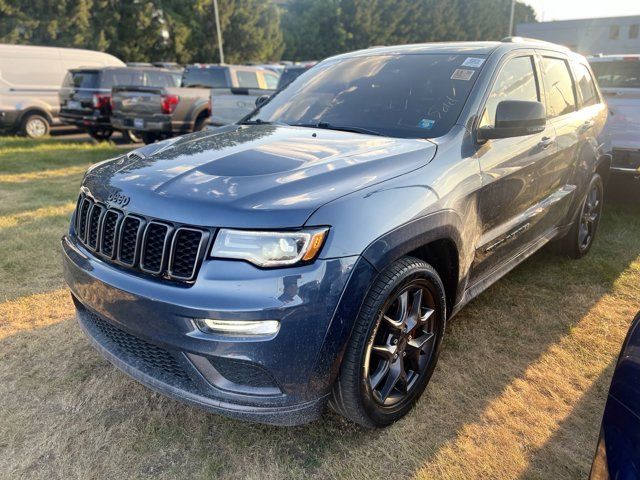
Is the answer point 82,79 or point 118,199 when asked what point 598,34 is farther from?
point 118,199

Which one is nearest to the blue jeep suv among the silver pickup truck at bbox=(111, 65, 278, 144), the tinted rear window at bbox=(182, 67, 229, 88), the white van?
the silver pickup truck at bbox=(111, 65, 278, 144)

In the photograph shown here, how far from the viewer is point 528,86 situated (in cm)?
325

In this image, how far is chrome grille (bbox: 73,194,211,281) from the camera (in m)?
1.88

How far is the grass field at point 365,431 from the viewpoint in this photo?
7.13 ft

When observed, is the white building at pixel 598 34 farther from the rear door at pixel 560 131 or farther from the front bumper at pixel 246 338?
the front bumper at pixel 246 338

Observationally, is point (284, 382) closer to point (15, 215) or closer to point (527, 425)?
point (527, 425)

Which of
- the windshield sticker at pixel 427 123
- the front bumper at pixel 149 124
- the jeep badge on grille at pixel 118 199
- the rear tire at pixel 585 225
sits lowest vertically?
the rear tire at pixel 585 225

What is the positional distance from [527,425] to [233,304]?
1639mm

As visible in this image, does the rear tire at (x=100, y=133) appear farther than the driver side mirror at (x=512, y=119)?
Yes

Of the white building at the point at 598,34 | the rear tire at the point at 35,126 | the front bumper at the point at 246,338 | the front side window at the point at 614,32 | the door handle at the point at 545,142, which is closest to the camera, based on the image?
the front bumper at the point at 246,338

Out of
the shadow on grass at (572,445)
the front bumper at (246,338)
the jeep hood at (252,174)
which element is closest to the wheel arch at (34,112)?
the jeep hood at (252,174)

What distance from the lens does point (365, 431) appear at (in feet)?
7.77

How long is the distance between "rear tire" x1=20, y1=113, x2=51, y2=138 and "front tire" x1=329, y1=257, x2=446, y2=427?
12.1 meters

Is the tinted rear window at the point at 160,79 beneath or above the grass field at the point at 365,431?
above
